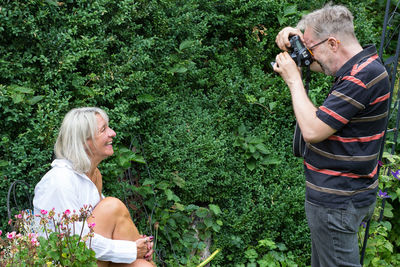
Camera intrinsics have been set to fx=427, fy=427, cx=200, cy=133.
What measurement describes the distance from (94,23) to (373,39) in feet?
9.38

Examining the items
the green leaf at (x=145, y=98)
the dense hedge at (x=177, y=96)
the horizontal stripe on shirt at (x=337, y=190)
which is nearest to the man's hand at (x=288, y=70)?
the horizontal stripe on shirt at (x=337, y=190)

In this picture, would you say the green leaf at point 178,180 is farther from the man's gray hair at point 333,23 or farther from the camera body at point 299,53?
the man's gray hair at point 333,23

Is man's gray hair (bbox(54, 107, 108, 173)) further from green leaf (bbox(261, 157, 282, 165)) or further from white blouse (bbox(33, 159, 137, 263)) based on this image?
green leaf (bbox(261, 157, 282, 165))

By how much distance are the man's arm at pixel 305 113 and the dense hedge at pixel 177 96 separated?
146 centimetres

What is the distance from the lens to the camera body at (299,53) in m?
2.34

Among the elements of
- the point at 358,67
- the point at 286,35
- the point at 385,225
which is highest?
the point at 286,35

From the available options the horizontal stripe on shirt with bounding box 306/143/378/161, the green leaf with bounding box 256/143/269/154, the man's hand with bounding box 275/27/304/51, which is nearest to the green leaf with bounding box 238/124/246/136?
the green leaf with bounding box 256/143/269/154

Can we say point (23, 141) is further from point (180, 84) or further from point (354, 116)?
point (354, 116)

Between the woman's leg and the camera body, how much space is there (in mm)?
1361

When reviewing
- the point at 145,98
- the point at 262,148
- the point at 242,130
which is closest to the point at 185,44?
the point at 145,98

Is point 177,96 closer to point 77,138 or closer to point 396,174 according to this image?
point 77,138

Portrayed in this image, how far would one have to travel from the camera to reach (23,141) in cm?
289

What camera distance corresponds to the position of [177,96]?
4.07 meters

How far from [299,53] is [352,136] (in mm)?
551
